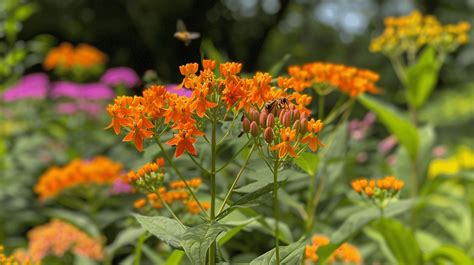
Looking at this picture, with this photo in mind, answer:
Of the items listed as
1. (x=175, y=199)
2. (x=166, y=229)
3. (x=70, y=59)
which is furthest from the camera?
(x=70, y=59)

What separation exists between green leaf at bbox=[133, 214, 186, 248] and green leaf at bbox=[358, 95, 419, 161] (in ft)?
3.25

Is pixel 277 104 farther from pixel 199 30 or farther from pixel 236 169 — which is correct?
pixel 199 30

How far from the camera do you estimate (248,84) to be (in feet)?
3.17

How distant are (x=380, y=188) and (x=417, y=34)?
1271 mm

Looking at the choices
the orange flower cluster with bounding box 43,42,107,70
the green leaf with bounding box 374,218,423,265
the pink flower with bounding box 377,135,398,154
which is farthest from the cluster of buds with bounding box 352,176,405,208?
the orange flower cluster with bounding box 43,42,107,70

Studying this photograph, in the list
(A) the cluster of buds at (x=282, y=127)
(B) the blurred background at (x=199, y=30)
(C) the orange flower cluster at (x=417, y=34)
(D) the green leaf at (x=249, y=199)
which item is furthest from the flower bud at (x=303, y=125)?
(B) the blurred background at (x=199, y=30)

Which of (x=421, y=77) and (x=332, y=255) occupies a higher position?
(x=421, y=77)

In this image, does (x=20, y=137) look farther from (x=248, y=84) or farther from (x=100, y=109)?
(x=248, y=84)

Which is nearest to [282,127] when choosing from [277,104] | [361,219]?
[277,104]

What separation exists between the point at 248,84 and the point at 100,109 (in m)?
3.06

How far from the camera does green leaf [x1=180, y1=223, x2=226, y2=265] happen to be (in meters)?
0.91

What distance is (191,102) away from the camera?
3.12 feet

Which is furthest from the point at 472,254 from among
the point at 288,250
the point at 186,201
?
the point at 288,250

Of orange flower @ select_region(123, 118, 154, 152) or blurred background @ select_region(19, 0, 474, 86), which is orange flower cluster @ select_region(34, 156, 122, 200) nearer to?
orange flower @ select_region(123, 118, 154, 152)
